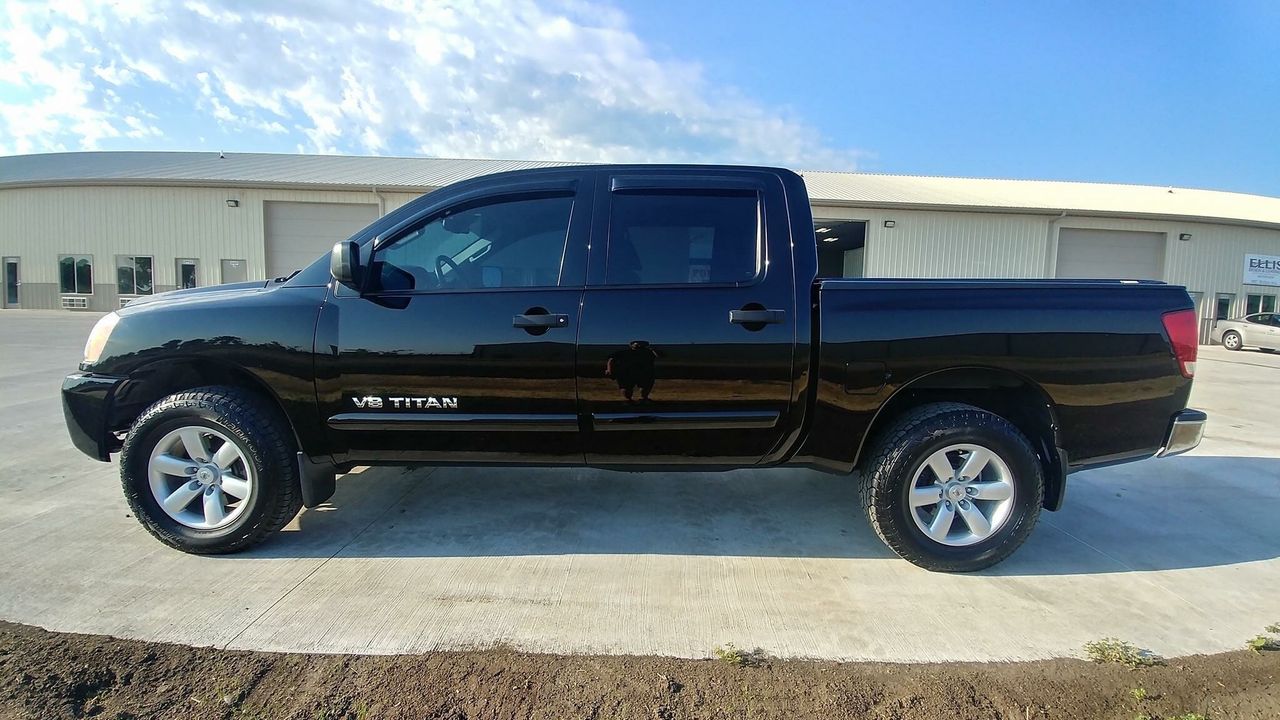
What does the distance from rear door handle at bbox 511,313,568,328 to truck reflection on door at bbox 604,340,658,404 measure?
299 millimetres

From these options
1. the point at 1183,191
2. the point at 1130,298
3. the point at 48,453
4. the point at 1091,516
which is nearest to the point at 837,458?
the point at 1130,298

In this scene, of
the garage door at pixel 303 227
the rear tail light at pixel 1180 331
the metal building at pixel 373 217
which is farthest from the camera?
the garage door at pixel 303 227

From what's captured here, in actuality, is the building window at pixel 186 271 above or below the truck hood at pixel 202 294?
above

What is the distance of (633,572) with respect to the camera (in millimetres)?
2988

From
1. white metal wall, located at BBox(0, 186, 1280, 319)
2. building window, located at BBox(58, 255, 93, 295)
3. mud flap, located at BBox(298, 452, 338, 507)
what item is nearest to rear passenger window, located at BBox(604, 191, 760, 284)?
mud flap, located at BBox(298, 452, 338, 507)

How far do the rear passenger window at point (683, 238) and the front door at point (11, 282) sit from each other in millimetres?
36215

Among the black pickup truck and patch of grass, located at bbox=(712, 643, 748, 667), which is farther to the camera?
the black pickup truck

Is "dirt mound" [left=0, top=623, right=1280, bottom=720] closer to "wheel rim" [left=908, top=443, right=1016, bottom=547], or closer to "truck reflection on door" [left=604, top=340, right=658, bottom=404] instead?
"wheel rim" [left=908, top=443, right=1016, bottom=547]

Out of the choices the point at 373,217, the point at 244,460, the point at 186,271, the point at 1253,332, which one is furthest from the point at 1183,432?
the point at 186,271

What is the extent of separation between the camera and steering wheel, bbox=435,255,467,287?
10.1ft

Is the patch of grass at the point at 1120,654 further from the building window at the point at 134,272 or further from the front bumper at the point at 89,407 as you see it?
the building window at the point at 134,272

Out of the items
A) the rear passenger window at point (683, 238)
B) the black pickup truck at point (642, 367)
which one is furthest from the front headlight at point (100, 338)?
the rear passenger window at point (683, 238)

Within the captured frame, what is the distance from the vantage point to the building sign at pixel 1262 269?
24000 mm

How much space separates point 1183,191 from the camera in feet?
107
